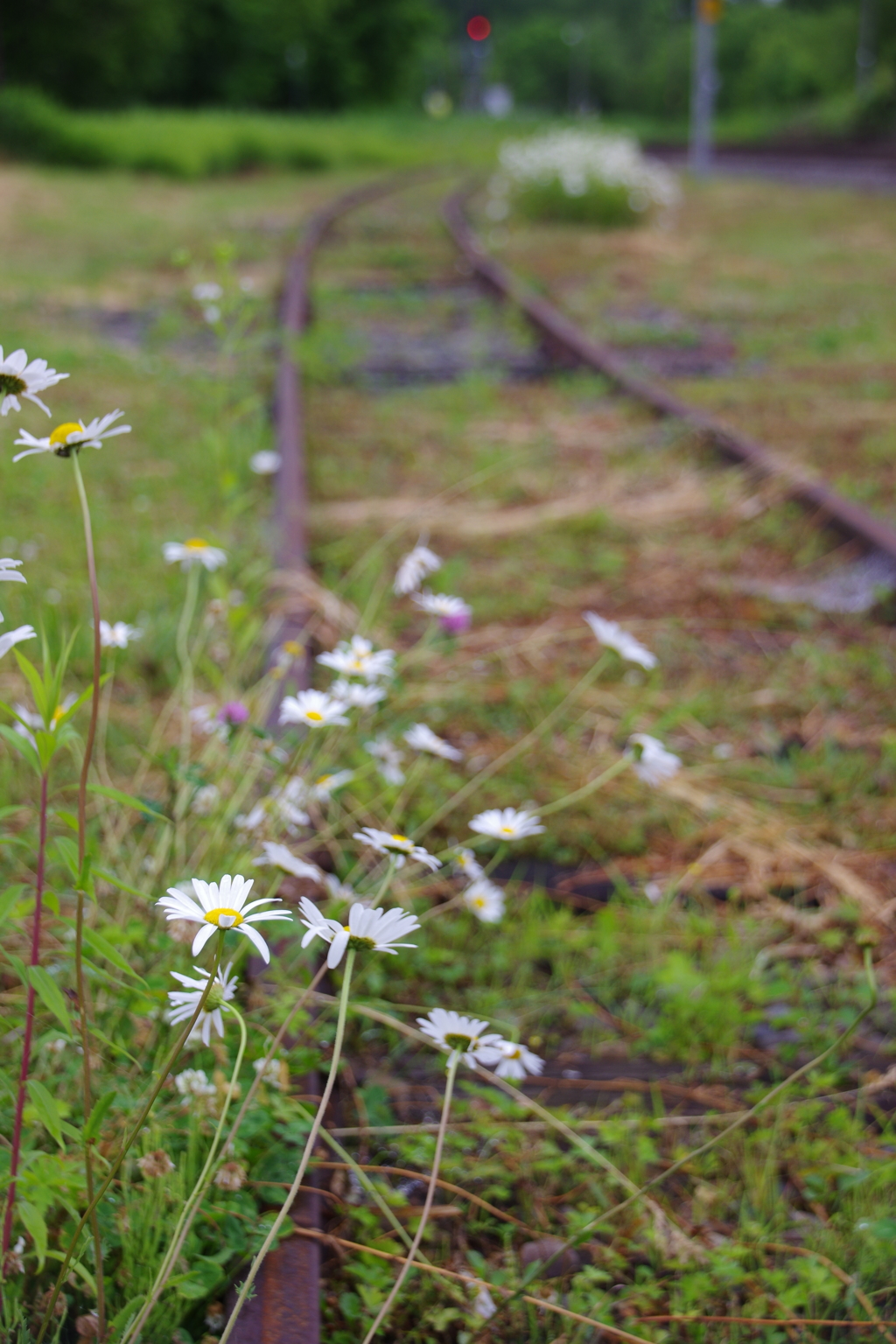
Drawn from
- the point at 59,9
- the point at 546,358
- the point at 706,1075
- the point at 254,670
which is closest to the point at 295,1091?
the point at 706,1075

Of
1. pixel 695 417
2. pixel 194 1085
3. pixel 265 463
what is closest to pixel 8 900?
pixel 194 1085

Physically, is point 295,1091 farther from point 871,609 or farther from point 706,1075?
point 871,609

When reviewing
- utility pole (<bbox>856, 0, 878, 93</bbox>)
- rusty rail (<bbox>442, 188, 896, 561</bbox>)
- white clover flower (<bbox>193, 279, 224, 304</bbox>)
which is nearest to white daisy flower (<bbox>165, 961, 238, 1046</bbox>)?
white clover flower (<bbox>193, 279, 224, 304</bbox>)

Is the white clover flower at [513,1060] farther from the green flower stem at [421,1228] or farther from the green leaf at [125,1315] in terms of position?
the green leaf at [125,1315]

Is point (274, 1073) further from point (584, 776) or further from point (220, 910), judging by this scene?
point (584, 776)

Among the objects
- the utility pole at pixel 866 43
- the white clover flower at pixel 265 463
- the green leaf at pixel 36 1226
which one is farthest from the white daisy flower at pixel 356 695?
the utility pole at pixel 866 43

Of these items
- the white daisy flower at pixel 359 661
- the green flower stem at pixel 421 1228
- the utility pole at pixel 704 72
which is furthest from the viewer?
the utility pole at pixel 704 72
